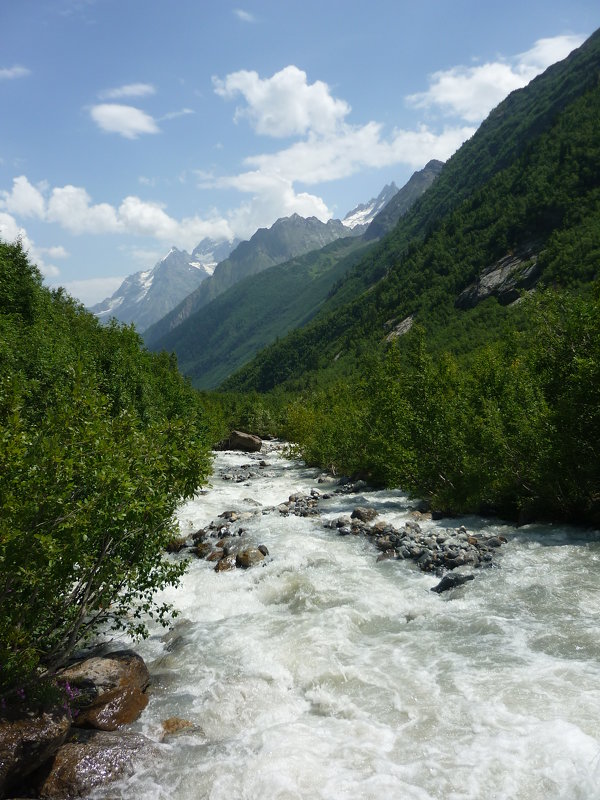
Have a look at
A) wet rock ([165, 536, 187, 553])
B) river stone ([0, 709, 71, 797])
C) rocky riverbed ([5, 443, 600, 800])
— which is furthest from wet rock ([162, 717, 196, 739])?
wet rock ([165, 536, 187, 553])

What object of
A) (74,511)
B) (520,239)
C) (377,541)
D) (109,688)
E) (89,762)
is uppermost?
(520,239)

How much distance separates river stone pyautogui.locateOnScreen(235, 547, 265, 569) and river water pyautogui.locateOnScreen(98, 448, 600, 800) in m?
0.54

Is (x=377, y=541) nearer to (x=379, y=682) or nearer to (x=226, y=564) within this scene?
(x=226, y=564)

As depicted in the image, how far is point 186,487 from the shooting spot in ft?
40.6

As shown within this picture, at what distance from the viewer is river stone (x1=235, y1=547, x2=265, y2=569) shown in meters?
21.6

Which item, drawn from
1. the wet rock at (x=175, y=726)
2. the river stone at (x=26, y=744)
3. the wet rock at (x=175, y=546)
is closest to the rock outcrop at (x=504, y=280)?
the wet rock at (x=175, y=546)

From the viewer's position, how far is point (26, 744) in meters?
9.06

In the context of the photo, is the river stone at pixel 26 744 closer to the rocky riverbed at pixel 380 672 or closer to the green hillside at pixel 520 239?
the rocky riverbed at pixel 380 672

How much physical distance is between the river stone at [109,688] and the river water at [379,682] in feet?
1.33

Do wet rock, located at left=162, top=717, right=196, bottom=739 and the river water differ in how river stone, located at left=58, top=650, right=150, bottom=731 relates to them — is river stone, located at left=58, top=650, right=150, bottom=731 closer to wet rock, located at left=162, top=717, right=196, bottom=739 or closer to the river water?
the river water

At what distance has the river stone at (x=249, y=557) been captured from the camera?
851 inches

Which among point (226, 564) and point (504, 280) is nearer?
point (226, 564)

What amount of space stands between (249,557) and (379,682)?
1056cm

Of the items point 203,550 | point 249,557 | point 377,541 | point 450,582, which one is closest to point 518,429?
point 377,541
